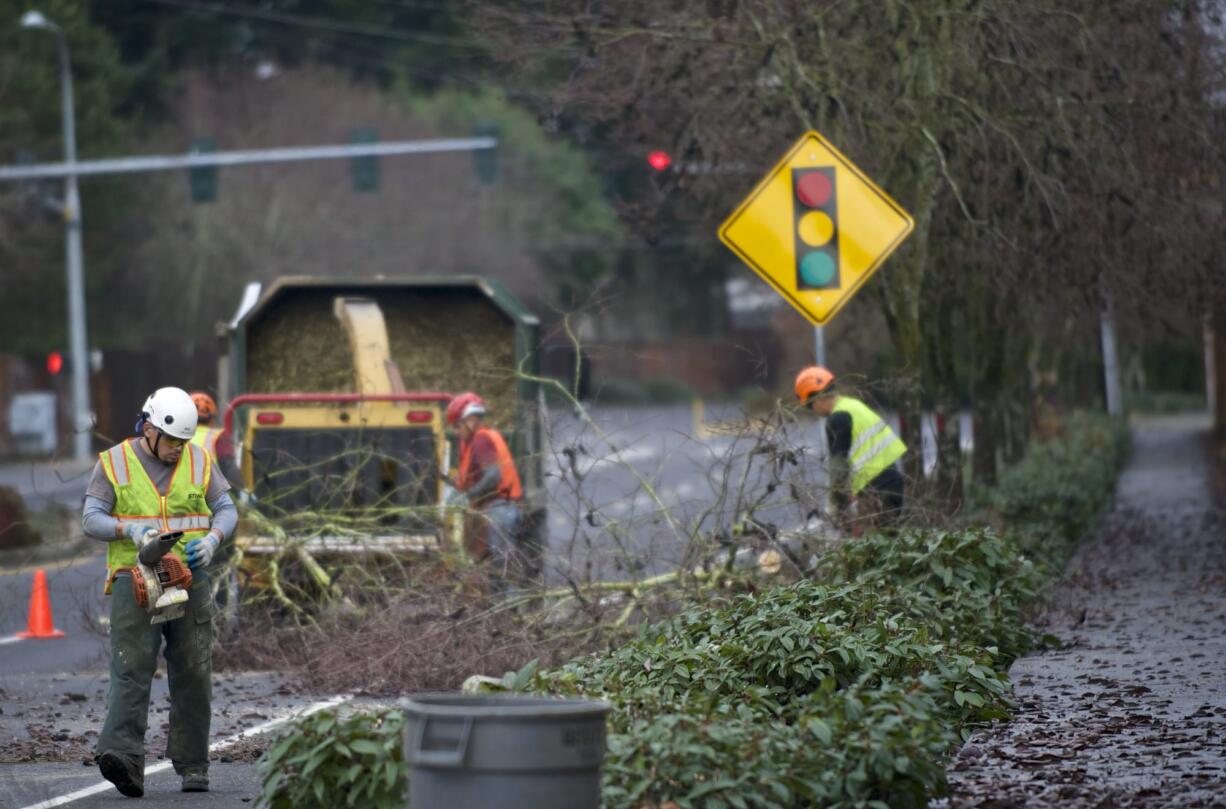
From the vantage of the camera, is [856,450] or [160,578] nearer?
[160,578]

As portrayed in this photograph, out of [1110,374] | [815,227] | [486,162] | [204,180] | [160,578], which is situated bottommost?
[160,578]

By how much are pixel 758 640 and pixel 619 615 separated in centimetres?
283

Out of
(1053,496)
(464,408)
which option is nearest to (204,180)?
(1053,496)

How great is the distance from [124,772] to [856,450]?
5.68 metres

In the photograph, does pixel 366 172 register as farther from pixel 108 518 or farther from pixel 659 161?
pixel 108 518

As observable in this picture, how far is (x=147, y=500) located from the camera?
8.63 metres

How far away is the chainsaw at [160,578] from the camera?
8438 millimetres

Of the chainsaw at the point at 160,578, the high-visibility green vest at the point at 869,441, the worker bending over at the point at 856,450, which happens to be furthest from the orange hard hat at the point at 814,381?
the chainsaw at the point at 160,578

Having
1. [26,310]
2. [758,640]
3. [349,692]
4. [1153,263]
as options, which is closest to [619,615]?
[349,692]

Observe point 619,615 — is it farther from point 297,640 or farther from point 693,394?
point 693,394

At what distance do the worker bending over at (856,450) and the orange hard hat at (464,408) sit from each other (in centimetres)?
239

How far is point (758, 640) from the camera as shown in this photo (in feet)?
27.9

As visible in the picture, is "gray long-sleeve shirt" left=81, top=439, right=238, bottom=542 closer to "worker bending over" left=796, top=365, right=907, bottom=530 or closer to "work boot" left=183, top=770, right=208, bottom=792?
"work boot" left=183, top=770, right=208, bottom=792

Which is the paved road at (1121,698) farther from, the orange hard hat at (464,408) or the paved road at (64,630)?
the paved road at (64,630)
